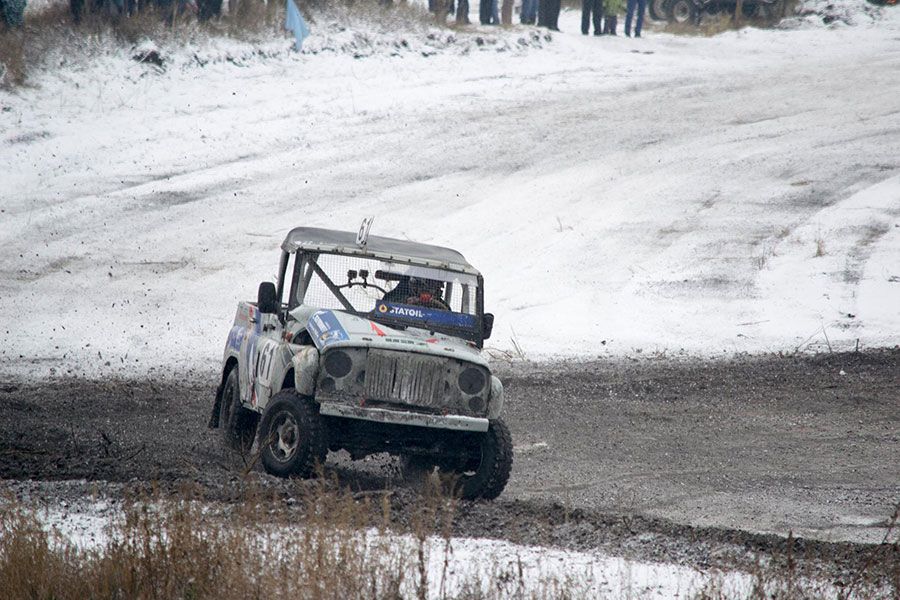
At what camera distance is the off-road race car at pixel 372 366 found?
7.81m

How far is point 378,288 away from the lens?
8.88 metres

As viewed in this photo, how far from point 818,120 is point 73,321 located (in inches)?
644

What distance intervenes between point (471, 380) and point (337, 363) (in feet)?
3.34

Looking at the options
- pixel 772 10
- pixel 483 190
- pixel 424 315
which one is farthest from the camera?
pixel 772 10

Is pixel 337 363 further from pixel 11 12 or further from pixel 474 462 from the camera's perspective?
pixel 11 12

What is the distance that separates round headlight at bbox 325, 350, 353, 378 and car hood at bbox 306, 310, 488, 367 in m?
0.07

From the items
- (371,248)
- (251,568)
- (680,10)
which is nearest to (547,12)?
(680,10)

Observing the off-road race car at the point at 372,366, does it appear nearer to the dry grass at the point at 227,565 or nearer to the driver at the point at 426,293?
the driver at the point at 426,293

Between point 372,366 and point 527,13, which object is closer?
point 372,366

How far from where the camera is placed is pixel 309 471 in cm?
781

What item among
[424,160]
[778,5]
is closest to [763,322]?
[424,160]

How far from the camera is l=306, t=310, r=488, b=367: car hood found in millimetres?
7828

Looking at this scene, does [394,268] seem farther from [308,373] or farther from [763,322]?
[763,322]

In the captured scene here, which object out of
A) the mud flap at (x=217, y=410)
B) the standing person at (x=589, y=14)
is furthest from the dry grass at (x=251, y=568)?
the standing person at (x=589, y=14)
